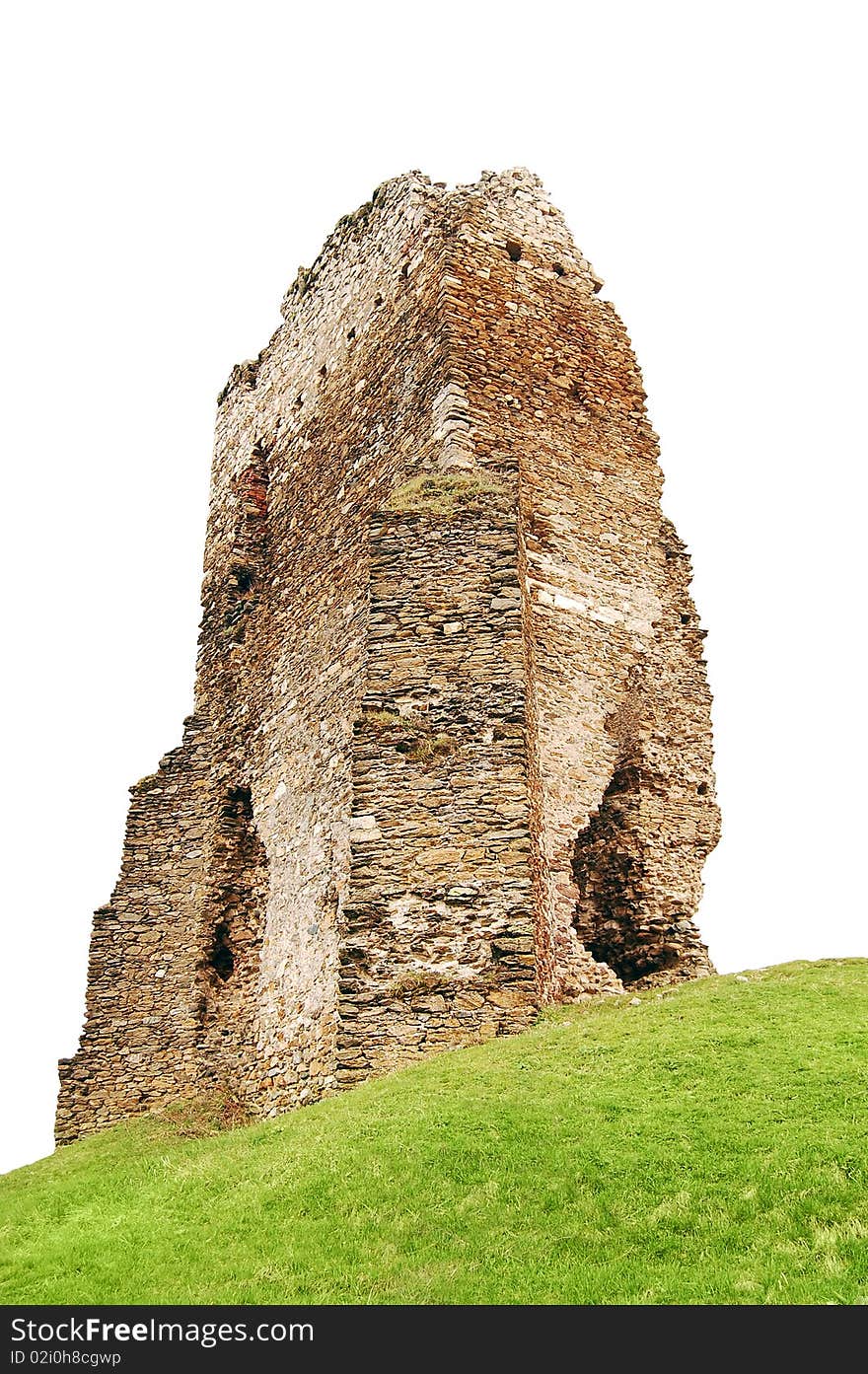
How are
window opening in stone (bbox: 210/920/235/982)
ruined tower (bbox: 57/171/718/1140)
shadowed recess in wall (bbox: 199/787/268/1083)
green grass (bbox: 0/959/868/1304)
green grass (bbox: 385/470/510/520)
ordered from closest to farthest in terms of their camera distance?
green grass (bbox: 0/959/868/1304)
ruined tower (bbox: 57/171/718/1140)
green grass (bbox: 385/470/510/520)
shadowed recess in wall (bbox: 199/787/268/1083)
window opening in stone (bbox: 210/920/235/982)

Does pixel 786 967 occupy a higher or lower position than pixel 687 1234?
higher

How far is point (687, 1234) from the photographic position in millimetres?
6035

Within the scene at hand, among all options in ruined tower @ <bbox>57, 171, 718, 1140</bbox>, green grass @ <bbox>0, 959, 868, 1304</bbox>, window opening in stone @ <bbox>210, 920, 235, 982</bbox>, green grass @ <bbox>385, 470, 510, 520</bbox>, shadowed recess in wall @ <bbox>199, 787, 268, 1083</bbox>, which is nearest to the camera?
green grass @ <bbox>0, 959, 868, 1304</bbox>

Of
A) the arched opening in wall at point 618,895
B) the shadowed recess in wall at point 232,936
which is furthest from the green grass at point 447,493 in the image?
the shadowed recess in wall at point 232,936

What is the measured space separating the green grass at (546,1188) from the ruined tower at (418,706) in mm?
1732

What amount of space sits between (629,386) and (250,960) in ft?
29.2

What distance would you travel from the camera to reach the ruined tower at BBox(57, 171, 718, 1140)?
11.1m

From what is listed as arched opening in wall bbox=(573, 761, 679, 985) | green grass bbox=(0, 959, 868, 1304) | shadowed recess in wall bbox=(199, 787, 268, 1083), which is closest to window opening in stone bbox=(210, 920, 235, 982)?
shadowed recess in wall bbox=(199, 787, 268, 1083)

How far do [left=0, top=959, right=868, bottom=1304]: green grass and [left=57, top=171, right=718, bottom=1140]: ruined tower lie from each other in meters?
1.73

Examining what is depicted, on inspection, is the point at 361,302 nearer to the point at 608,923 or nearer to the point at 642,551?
the point at 642,551

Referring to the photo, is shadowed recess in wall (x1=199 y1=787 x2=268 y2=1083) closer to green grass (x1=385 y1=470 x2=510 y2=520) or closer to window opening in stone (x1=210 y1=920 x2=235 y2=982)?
window opening in stone (x1=210 y1=920 x2=235 y2=982)

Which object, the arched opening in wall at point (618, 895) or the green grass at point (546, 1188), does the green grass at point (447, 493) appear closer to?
the arched opening in wall at point (618, 895)

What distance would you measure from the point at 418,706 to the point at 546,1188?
566cm
